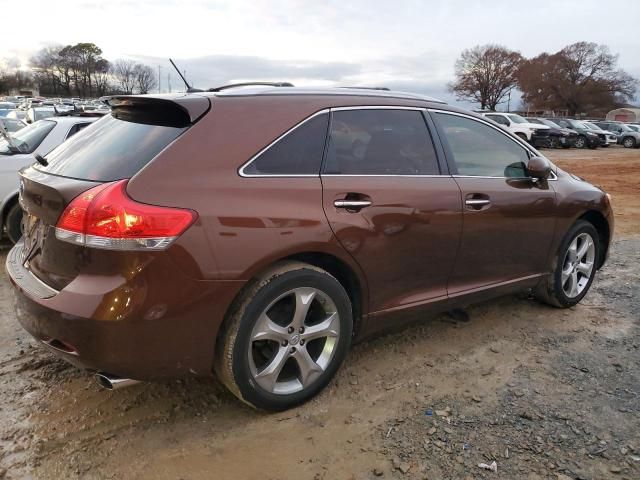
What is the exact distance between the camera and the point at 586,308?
4.59m

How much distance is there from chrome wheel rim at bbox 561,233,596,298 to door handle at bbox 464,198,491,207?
1.24 meters

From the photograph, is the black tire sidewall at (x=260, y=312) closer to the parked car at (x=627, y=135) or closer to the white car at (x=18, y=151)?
the white car at (x=18, y=151)

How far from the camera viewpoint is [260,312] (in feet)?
8.63

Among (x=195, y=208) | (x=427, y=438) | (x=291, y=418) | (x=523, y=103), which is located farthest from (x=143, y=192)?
(x=523, y=103)

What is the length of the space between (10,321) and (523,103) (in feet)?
295

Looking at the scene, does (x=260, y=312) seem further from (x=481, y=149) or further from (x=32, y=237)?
(x=481, y=149)

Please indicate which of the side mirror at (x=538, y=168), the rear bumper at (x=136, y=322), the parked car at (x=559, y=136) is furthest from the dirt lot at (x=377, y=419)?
the parked car at (x=559, y=136)

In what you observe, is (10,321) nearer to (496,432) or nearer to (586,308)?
(496,432)

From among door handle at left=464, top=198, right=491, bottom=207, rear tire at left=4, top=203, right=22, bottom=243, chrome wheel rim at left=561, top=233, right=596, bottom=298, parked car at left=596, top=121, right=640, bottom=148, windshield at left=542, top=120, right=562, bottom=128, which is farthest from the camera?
parked car at left=596, top=121, right=640, bottom=148

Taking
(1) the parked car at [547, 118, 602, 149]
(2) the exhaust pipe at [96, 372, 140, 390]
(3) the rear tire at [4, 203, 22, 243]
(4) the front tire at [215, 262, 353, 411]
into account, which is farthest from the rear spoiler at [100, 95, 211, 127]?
(1) the parked car at [547, 118, 602, 149]

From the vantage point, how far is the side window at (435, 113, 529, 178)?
3.60 metres

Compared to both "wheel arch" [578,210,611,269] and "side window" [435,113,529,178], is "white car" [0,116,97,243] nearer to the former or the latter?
"side window" [435,113,529,178]

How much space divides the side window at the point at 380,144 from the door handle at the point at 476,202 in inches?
11.1

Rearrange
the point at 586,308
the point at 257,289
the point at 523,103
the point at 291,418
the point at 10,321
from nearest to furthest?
the point at 257,289 → the point at 291,418 → the point at 10,321 → the point at 586,308 → the point at 523,103
